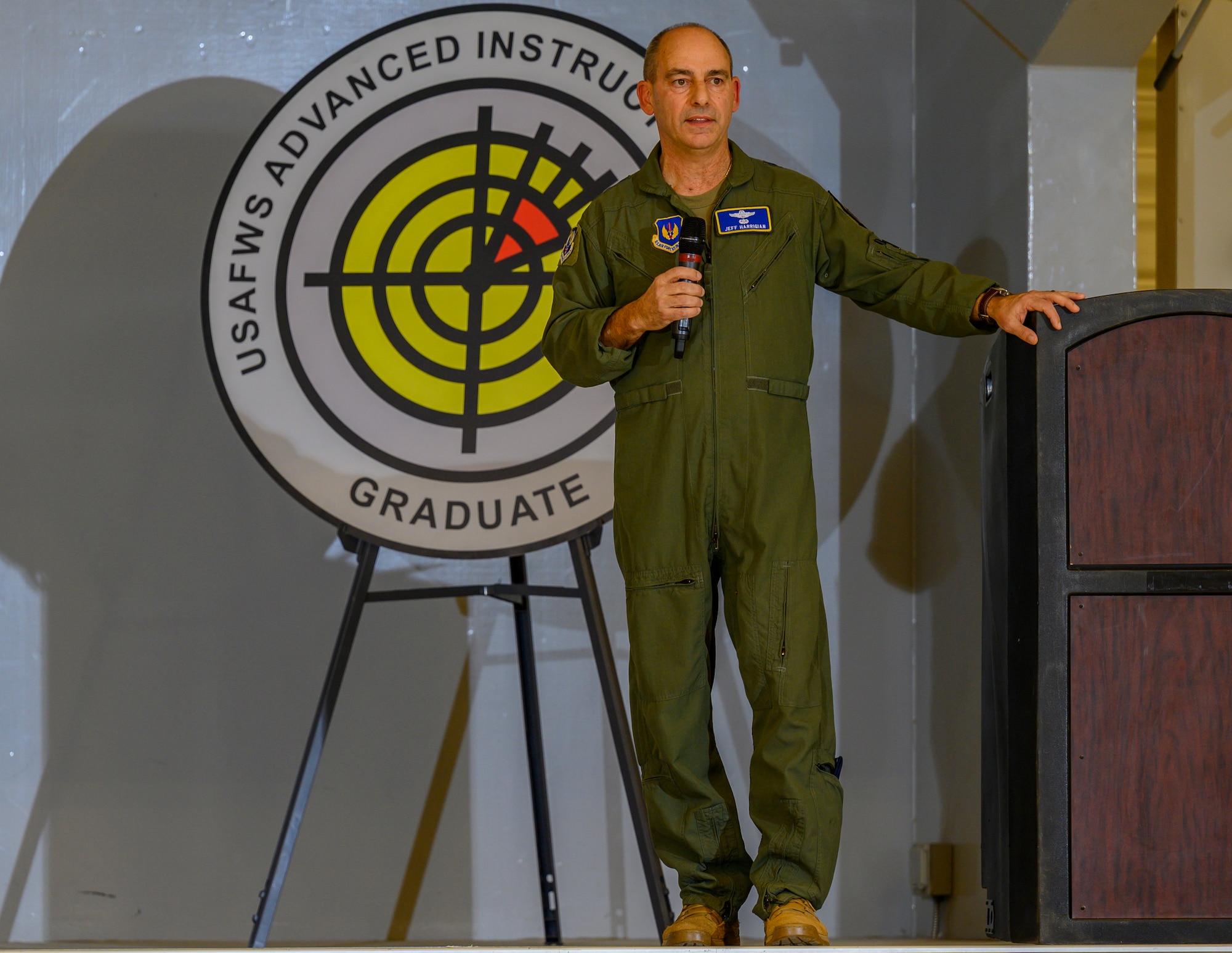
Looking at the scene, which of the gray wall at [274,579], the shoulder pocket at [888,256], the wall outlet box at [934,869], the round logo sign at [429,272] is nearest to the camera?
the shoulder pocket at [888,256]

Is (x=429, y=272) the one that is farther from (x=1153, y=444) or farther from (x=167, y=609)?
(x=1153, y=444)

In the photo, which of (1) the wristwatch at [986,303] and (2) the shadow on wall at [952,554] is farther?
(2) the shadow on wall at [952,554]

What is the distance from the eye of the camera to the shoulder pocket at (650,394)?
187 cm

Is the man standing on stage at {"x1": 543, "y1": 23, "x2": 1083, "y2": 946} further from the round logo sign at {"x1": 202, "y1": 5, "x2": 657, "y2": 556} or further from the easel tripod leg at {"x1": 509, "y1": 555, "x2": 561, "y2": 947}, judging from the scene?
the easel tripod leg at {"x1": 509, "y1": 555, "x2": 561, "y2": 947}

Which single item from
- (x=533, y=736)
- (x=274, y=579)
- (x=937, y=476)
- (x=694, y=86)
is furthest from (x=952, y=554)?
(x=274, y=579)

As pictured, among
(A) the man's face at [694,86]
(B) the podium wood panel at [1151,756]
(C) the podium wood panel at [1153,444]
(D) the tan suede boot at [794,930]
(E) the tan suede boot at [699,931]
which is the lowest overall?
(E) the tan suede boot at [699,931]

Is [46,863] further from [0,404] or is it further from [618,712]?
[618,712]

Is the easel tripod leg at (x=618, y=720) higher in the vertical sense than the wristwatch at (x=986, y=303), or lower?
lower

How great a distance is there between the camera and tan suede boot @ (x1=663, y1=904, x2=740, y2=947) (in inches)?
69.3

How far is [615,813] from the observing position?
120 inches

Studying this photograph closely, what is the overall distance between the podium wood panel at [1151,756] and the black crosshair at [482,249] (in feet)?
4.10

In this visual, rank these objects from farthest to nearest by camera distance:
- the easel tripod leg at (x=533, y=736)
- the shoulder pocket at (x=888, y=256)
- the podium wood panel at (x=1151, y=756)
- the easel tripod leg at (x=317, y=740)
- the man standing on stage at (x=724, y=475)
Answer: the easel tripod leg at (x=533, y=736), the easel tripod leg at (x=317, y=740), the shoulder pocket at (x=888, y=256), the man standing on stage at (x=724, y=475), the podium wood panel at (x=1151, y=756)

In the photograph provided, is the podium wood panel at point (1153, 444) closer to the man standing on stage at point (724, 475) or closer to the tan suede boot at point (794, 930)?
the man standing on stage at point (724, 475)

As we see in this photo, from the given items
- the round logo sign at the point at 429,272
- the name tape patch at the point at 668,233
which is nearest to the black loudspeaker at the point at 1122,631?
the name tape patch at the point at 668,233
